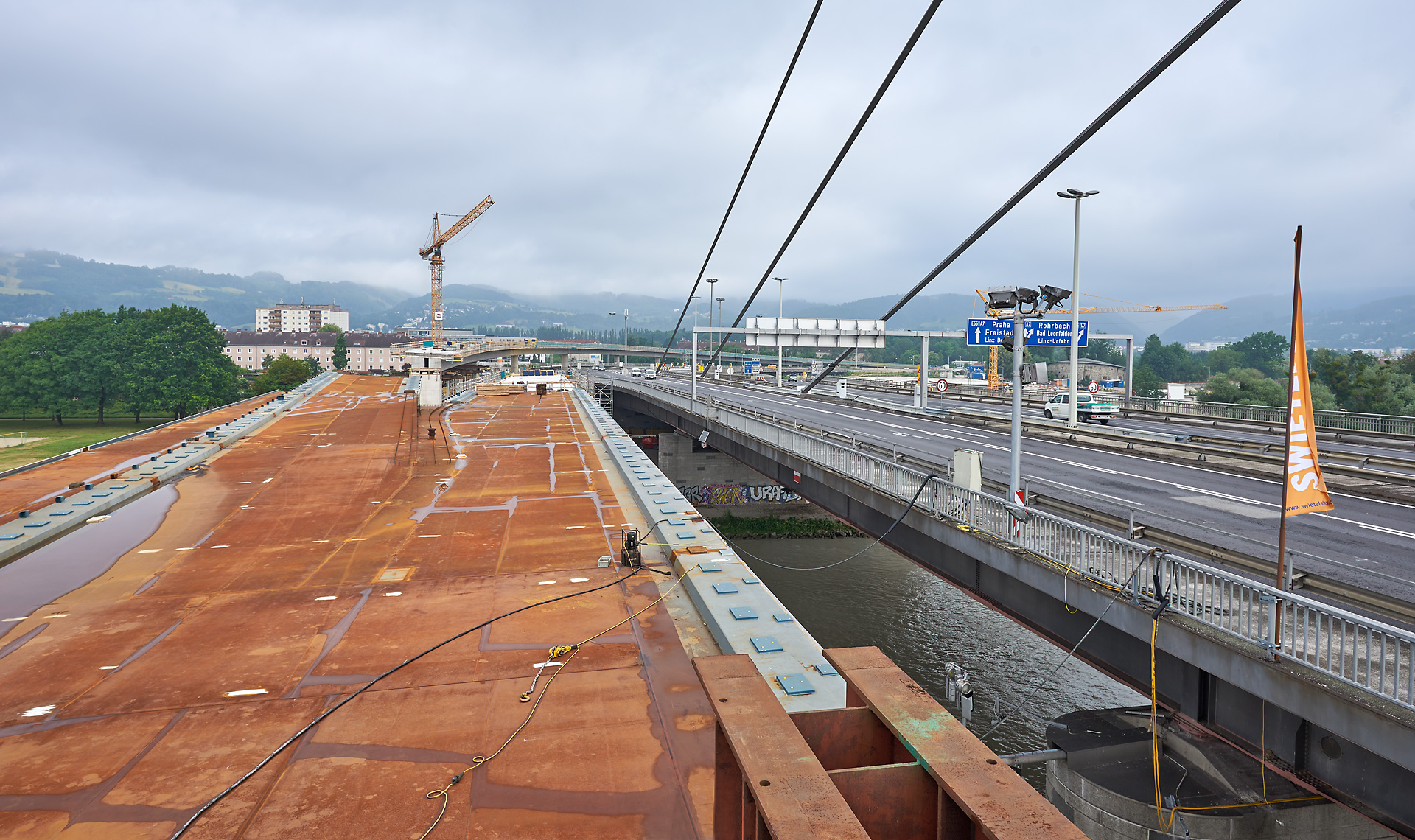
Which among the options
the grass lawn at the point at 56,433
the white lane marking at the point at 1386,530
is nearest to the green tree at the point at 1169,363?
the white lane marking at the point at 1386,530

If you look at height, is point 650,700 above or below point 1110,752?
above

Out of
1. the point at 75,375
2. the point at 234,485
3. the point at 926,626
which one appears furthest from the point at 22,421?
the point at 926,626

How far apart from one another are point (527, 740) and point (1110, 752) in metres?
11.2

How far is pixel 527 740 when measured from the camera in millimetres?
7816

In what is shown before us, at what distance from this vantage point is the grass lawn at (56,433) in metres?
62.8

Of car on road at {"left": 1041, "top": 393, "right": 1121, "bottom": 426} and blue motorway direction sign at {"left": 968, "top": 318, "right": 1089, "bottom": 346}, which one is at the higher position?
blue motorway direction sign at {"left": 968, "top": 318, "right": 1089, "bottom": 346}

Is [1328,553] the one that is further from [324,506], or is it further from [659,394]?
[659,394]

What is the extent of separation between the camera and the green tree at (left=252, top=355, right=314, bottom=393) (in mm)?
117938

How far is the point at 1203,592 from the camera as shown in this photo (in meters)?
9.04

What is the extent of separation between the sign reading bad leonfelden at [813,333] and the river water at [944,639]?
1111 centimetres

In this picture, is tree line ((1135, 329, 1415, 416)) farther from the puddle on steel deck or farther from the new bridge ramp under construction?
the puddle on steel deck

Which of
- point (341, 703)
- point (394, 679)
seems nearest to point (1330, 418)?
point (394, 679)

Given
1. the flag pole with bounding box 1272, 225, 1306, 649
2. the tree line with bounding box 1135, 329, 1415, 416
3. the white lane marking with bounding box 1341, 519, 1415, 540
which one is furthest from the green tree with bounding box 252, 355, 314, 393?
the flag pole with bounding box 1272, 225, 1306, 649

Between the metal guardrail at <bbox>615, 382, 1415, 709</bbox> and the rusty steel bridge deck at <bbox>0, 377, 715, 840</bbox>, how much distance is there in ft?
20.9
